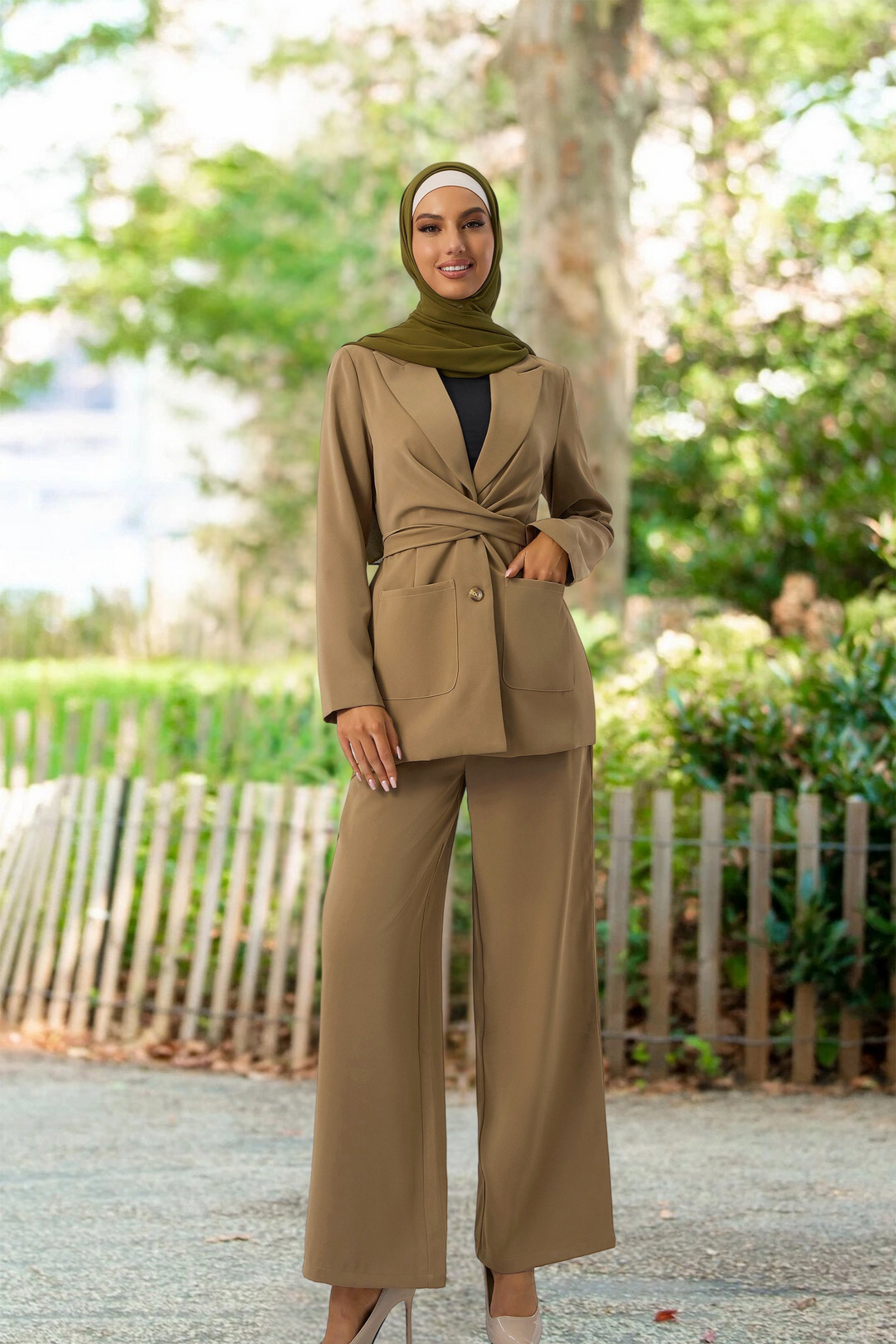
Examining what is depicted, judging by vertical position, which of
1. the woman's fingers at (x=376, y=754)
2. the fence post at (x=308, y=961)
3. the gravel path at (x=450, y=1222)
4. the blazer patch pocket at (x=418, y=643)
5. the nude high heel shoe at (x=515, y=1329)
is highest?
the blazer patch pocket at (x=418, y=643)

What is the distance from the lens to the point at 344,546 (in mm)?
2449

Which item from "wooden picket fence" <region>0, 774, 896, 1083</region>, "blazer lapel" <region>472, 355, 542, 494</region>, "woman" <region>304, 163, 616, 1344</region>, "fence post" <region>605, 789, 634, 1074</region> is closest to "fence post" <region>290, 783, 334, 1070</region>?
"wooden picket fence" <region>0, 774, 896, 1083</region>

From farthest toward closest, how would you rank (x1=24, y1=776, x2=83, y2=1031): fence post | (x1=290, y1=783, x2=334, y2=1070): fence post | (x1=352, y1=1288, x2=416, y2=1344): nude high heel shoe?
(x1=24, y1=776, x2=83, y2=1031): fence post
(x1=290, y1=783, x2=334, y2=1070): fence post
(x1=352, y1=1288, x2=416, y2=1344): nude high heel shoe

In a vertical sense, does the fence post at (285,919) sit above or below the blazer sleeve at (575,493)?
below

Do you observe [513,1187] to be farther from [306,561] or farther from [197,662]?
[306,561]

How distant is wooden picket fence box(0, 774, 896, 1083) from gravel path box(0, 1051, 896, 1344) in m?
0.36

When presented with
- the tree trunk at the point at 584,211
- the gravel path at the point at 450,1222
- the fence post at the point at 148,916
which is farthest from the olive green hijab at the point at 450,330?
the tree trunk at the point at 584,211

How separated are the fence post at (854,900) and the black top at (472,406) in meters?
2.59

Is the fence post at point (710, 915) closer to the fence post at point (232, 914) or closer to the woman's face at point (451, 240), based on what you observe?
the fence post at point (232, 914)

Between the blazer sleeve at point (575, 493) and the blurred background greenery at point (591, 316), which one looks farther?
the blurred background greenery at point (591, 316)

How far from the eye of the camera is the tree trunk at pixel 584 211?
7.19m

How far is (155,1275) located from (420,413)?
180 cm

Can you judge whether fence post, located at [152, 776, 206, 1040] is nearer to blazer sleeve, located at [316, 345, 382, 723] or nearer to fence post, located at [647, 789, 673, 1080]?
fence post, located at [647, 789, 673, 1080]

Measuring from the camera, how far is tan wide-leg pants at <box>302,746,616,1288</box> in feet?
7.74
